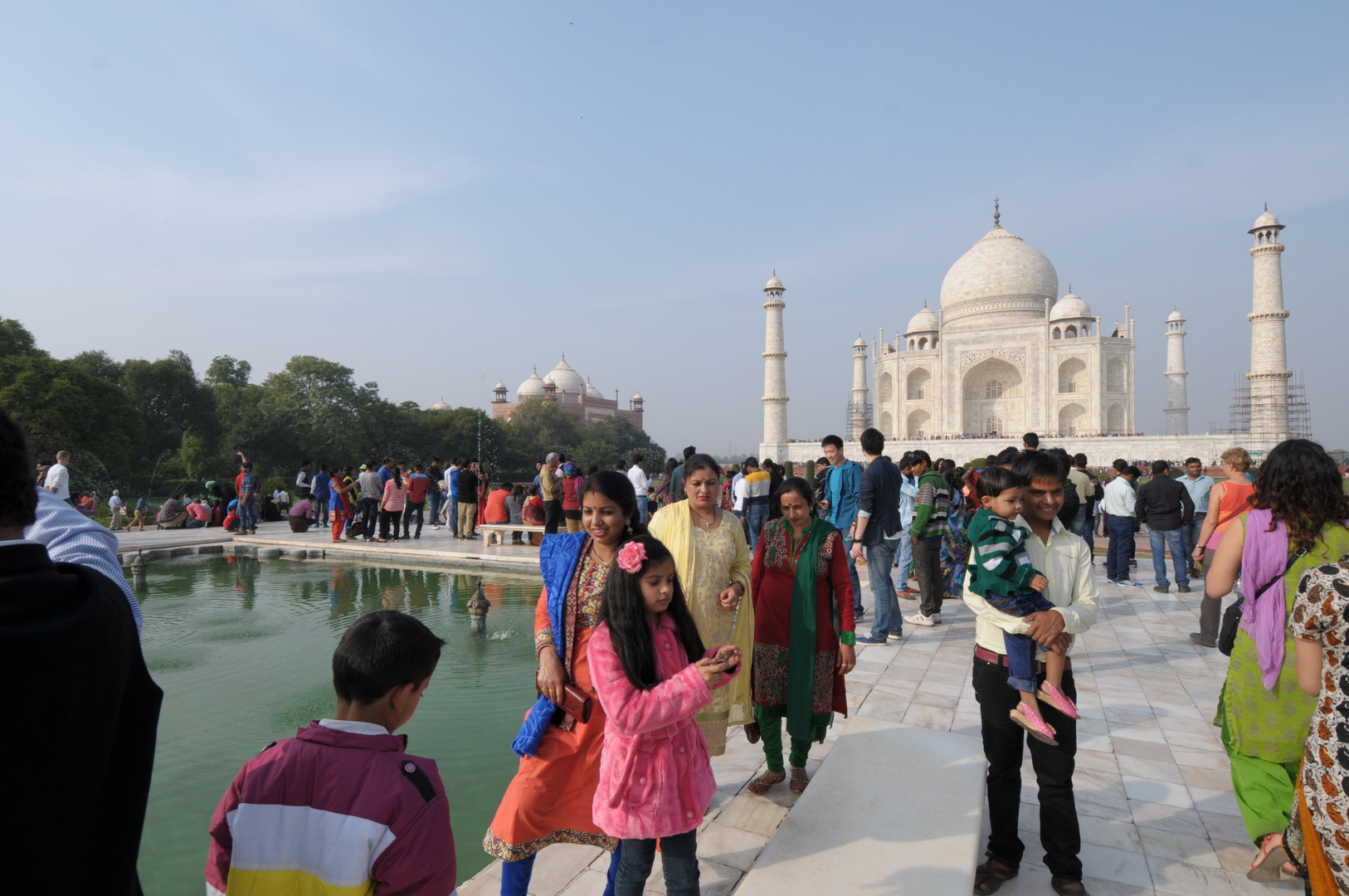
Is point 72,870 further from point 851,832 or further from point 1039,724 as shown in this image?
point 1039,724

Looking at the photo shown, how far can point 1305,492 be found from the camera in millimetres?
2455

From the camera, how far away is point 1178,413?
3575 cm

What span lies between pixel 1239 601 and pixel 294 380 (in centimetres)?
3481

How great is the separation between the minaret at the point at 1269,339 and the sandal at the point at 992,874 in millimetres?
32410

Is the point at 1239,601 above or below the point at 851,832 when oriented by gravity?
above

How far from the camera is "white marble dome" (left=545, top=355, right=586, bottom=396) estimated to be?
66188 millimetres

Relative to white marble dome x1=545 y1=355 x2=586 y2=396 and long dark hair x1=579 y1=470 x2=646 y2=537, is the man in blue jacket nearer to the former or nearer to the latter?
long dark hair x1=579 y1=470 x2=646 y2=537

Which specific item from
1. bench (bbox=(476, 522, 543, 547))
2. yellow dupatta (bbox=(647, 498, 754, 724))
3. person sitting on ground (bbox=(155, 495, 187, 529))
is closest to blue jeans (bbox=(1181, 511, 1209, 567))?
yellow dupatta (bbox=(647, 498, 754, 724))

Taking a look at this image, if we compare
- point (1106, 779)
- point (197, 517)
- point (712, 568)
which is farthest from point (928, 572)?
point (197, 517)

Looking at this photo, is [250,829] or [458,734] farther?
[458,734]

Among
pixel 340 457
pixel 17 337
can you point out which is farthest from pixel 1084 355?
pixel 17 337

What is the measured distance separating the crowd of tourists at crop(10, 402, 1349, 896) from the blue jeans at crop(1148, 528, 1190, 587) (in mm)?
6024

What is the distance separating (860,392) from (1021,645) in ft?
135

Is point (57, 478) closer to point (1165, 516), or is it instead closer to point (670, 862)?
point (670, 862)
